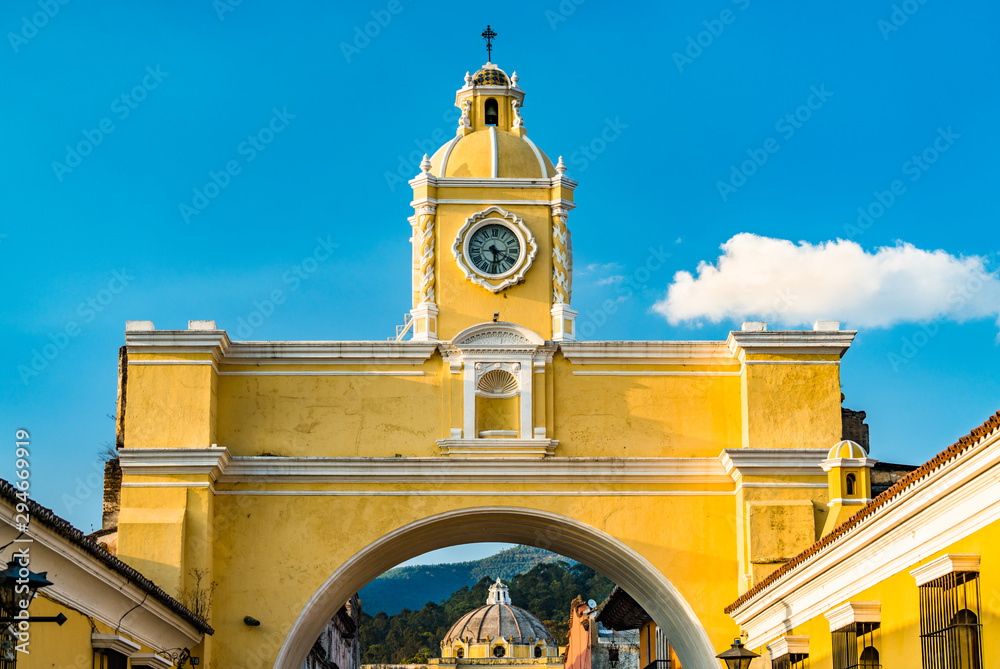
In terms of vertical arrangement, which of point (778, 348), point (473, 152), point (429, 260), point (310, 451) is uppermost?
point (473, 152)

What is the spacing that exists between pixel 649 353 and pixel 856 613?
7812mm

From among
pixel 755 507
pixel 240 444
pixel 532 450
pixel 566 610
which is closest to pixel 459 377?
pixel 532 450

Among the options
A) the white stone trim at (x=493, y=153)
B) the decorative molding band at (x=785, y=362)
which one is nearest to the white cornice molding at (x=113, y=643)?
the white stone trim at (x=493, y=153)

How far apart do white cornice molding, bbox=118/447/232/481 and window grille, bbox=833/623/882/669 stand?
8.94 meters

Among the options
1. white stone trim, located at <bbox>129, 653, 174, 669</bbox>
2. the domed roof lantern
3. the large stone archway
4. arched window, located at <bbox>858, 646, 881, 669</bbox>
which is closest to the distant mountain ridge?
the domed roof lantern

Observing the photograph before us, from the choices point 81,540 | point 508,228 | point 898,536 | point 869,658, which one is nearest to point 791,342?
point 508,228

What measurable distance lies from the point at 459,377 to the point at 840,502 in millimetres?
5337

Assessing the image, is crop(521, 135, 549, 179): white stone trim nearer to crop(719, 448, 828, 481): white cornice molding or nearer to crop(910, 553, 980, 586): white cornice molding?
crop(719, 448, 828, 481): white cornice molding

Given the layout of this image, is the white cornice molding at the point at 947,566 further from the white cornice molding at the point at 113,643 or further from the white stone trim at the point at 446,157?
the white stone trim at the point at 446,157

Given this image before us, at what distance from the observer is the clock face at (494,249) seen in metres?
20.8

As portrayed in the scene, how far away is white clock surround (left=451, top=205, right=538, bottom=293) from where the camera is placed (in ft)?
67.8

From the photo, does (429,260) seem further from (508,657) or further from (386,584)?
(386,584)

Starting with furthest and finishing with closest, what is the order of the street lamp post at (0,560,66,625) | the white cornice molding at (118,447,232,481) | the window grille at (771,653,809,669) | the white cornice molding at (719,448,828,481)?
the white cornice molding at (719,448,828,481)
the white cornice molding at (118,447,232,481)
the window grille at (771,653,809,669)
the street lamp post at (0,560,66,625)

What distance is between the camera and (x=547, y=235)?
2091 centimetres
